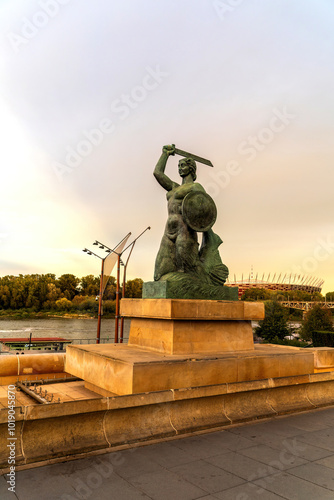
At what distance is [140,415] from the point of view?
15.9ft

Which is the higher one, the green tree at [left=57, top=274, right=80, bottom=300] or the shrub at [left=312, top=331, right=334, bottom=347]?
the green tree at [left=57, top=274, right=80, bottom=300]

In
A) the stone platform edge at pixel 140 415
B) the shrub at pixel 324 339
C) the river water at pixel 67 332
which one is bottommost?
the river water at pixel 67 332

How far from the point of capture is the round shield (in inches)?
291

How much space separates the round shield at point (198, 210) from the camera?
24.3 ft

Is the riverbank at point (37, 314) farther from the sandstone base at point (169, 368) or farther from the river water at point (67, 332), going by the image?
the sandstone base at point (169, 368)

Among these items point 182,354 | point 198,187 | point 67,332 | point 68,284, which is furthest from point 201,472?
point 68,284

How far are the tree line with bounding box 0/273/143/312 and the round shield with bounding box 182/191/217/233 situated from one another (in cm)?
7262

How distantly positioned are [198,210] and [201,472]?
466cm

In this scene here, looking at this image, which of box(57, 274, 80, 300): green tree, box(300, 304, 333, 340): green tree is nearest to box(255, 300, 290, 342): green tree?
box(300, 304, 333, 340): green tree

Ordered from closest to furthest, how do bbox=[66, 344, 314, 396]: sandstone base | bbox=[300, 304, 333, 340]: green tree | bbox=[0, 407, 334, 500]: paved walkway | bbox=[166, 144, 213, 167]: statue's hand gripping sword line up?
bbox=[0, 407, 334, 500]: paved walkway, bbox=[66, 344, 314, 396]: sandstone base, bbox=[166, 144, 213, 167]: statue's hand gripping sword, bbox=[300, 304, 333, 340]: green tree

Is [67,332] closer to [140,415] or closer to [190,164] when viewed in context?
[190,164]

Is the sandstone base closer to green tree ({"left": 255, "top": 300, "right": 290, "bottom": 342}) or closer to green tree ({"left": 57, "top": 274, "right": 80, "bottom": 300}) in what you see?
green tree ({"left": 255, "top": 300, "right": 290, "bottom": 342})

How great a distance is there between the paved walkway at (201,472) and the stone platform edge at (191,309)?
201cm

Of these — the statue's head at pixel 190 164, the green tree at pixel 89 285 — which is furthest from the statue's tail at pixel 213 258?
the green tree at pixel 89 285
